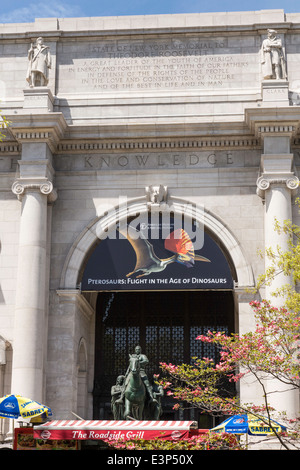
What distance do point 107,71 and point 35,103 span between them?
3912 mm

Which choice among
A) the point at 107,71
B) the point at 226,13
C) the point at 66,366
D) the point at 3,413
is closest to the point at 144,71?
the point at 107,71

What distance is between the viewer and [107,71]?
112 feet

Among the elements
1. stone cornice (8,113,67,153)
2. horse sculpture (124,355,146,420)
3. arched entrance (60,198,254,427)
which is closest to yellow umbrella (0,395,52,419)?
horse sculpture (124,355,146,420)

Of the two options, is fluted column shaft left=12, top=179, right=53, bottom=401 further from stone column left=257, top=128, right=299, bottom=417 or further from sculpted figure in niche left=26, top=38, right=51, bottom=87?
stone column left=257, top=128, right=299, bottom=417

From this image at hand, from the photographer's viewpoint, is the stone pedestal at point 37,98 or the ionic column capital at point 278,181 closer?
the ionic column capital at point 278,181

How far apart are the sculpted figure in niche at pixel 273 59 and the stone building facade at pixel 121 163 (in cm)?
6

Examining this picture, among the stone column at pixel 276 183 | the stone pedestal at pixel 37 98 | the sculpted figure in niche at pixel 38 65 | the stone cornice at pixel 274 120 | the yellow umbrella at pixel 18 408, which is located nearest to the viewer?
the yellow umbrella at pixel 18 408

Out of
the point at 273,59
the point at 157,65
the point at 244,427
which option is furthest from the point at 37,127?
the point at 244,427

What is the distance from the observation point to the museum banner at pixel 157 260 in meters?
30.8

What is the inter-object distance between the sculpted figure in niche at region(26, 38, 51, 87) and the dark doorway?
10283 millimetres

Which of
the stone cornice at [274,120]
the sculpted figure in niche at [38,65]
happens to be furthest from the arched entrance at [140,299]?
the sculpted figure in niche at [38,65]

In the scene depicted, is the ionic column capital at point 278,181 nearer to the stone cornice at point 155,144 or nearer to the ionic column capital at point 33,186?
the stone cornice at point 155,144

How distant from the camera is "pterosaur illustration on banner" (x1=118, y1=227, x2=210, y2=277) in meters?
31.0

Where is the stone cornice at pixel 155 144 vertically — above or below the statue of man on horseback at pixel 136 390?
above
